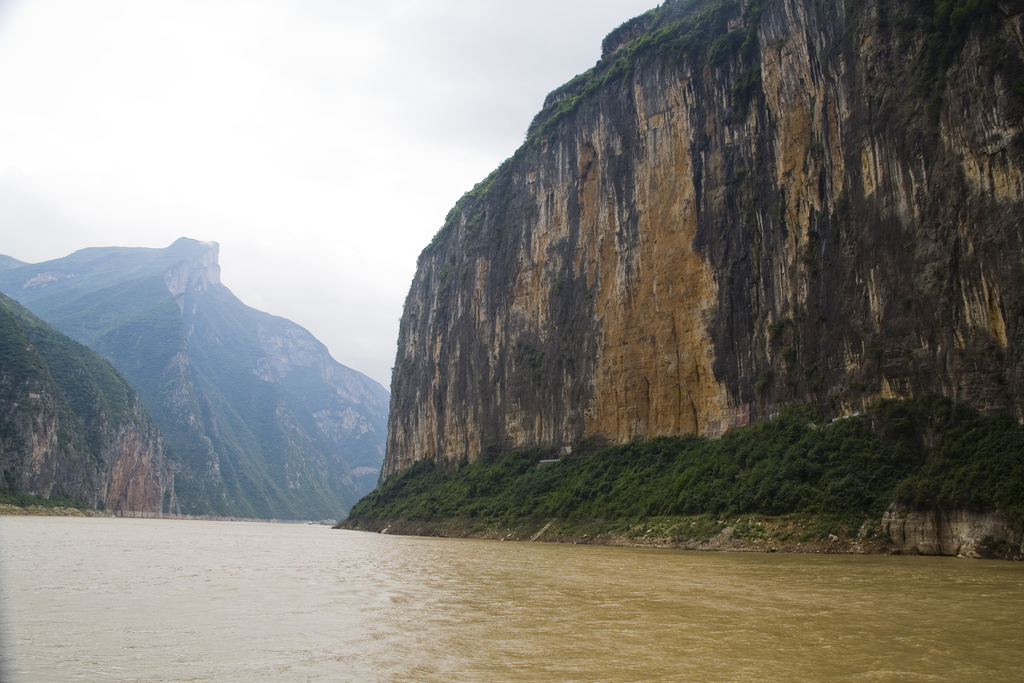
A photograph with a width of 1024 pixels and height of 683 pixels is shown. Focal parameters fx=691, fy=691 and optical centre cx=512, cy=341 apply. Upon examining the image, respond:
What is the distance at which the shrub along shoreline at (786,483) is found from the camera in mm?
24078

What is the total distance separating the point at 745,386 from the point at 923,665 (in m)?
33.4

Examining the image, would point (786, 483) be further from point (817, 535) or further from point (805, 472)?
point (817, 535)

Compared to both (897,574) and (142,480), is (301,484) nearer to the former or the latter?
(142,480)

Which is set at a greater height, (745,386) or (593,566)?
(745,386)

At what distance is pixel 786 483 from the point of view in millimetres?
29766

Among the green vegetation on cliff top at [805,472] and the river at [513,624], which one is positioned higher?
the green vegetation on cliff top at [805,472]

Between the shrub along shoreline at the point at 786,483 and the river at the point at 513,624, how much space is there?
231 inches

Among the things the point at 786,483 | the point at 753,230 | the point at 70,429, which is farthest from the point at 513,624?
the point at 70,429

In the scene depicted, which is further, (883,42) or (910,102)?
(883,42)

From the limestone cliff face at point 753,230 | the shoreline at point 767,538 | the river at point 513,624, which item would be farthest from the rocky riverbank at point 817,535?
the limestone cliff face at point 753,230

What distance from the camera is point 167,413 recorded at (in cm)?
15562

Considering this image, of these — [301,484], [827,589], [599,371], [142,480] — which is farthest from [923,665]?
[301,484]

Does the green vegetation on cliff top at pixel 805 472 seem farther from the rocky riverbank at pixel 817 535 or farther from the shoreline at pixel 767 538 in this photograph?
the shoreline at pixel 767 538

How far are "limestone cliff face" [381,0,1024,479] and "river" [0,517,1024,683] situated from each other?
14.3m
